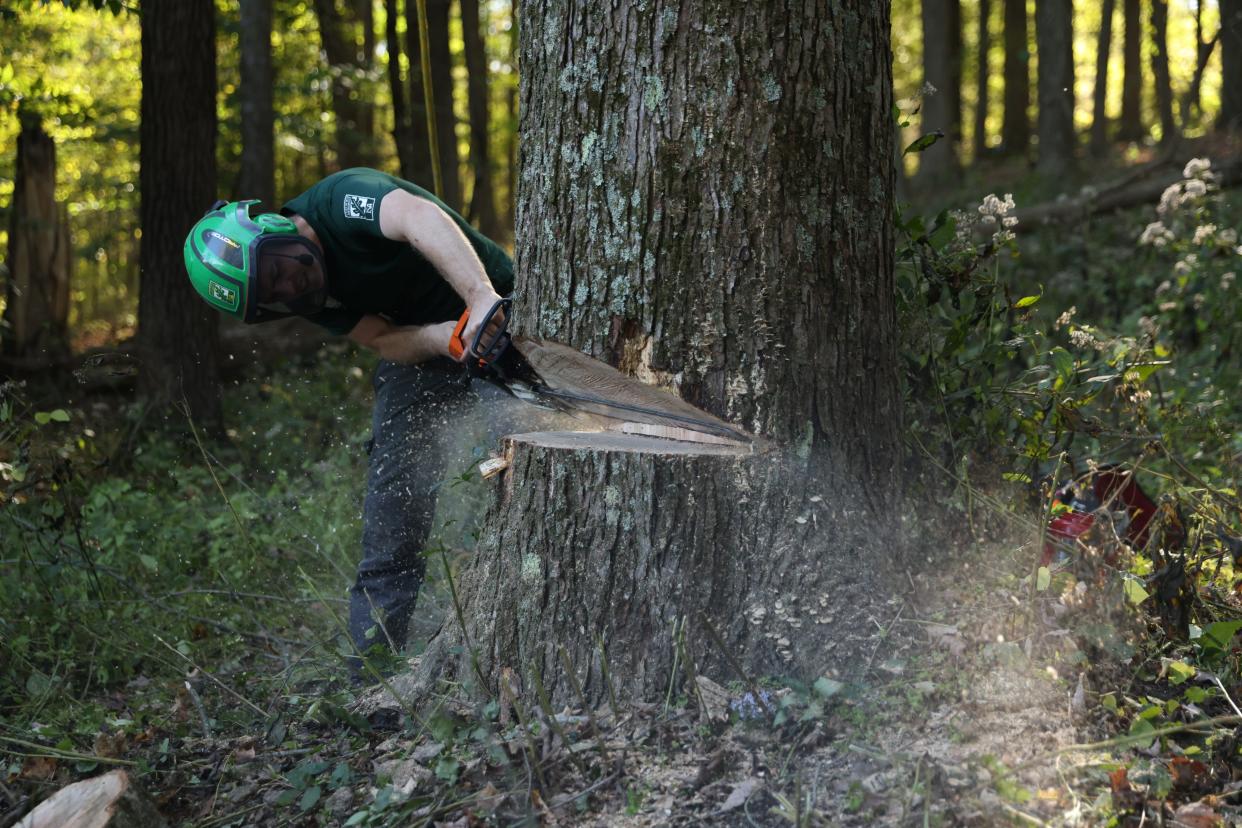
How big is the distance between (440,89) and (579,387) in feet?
24.9

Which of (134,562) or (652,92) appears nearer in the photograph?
(652,92)

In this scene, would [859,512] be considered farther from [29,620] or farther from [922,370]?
[29,620]

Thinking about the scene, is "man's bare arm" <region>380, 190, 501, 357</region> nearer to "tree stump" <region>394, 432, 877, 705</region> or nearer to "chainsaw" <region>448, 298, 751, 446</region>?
"chainsaw" <region>448, 298, 751, 446</region>

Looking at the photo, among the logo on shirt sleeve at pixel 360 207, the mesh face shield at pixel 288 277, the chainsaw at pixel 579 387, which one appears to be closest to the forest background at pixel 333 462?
the chainsaw at pixel 579 387

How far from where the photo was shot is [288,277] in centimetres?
346

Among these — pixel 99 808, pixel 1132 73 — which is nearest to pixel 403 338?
pixel 99 808

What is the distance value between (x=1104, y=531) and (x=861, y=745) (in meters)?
0.89

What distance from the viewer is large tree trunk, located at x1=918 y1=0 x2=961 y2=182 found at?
1232cm

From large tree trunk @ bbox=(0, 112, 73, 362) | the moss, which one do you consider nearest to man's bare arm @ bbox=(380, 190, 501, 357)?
the moss

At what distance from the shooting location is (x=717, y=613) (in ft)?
8.06

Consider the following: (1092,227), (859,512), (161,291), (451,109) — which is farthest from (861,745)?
(451,109)

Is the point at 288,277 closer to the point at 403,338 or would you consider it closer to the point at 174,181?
the point at 403,338

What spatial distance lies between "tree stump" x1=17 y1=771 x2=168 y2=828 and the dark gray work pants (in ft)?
3.67

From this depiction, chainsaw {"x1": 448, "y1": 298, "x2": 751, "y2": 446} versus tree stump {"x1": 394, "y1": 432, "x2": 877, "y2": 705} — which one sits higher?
chainsaw {"x1": 448, "y1": 298, "x2": 751, "y2": 446}
